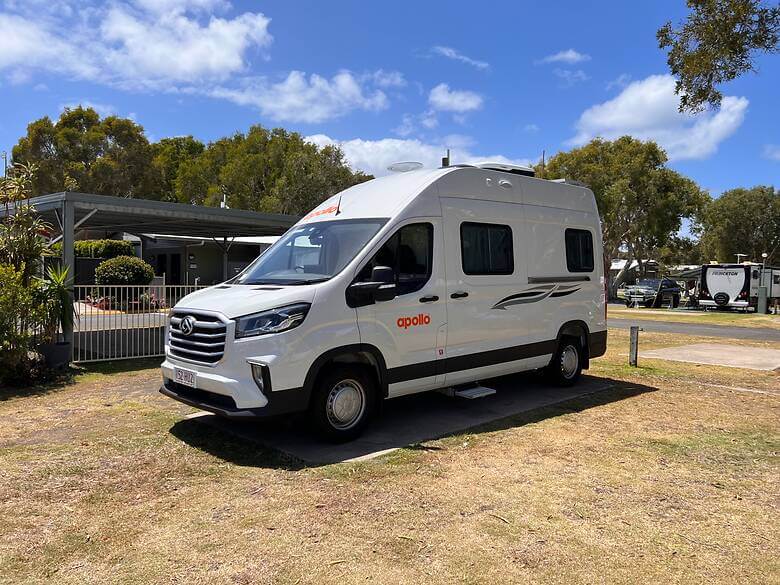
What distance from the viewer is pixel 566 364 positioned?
8.51 metres

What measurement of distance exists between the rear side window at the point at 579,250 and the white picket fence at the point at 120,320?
22.4 feet

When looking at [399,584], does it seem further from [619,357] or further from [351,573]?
[619,357]

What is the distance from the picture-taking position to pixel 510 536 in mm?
3781

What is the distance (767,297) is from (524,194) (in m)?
29.0

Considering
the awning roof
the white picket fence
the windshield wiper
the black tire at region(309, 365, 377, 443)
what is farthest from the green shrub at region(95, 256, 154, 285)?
the black tire at region(309, 365, 377, 443)

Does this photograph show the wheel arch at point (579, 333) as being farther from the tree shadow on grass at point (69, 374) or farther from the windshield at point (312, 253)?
the tree shadow on grass at point (69, 374)

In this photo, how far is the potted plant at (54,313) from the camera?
878cm

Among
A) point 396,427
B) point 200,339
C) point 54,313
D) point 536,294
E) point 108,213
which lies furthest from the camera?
point 108,213

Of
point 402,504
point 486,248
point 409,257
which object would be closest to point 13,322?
point 409,257

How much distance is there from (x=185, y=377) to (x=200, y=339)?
0.42 metres

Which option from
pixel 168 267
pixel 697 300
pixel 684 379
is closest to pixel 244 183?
pixel 168 267

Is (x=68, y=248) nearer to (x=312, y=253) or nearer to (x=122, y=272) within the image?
(x=312, y=253)

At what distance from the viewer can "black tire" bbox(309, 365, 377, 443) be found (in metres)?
5.41

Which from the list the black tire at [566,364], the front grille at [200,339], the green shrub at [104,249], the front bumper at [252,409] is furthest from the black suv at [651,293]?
the front grille at [200,339]
